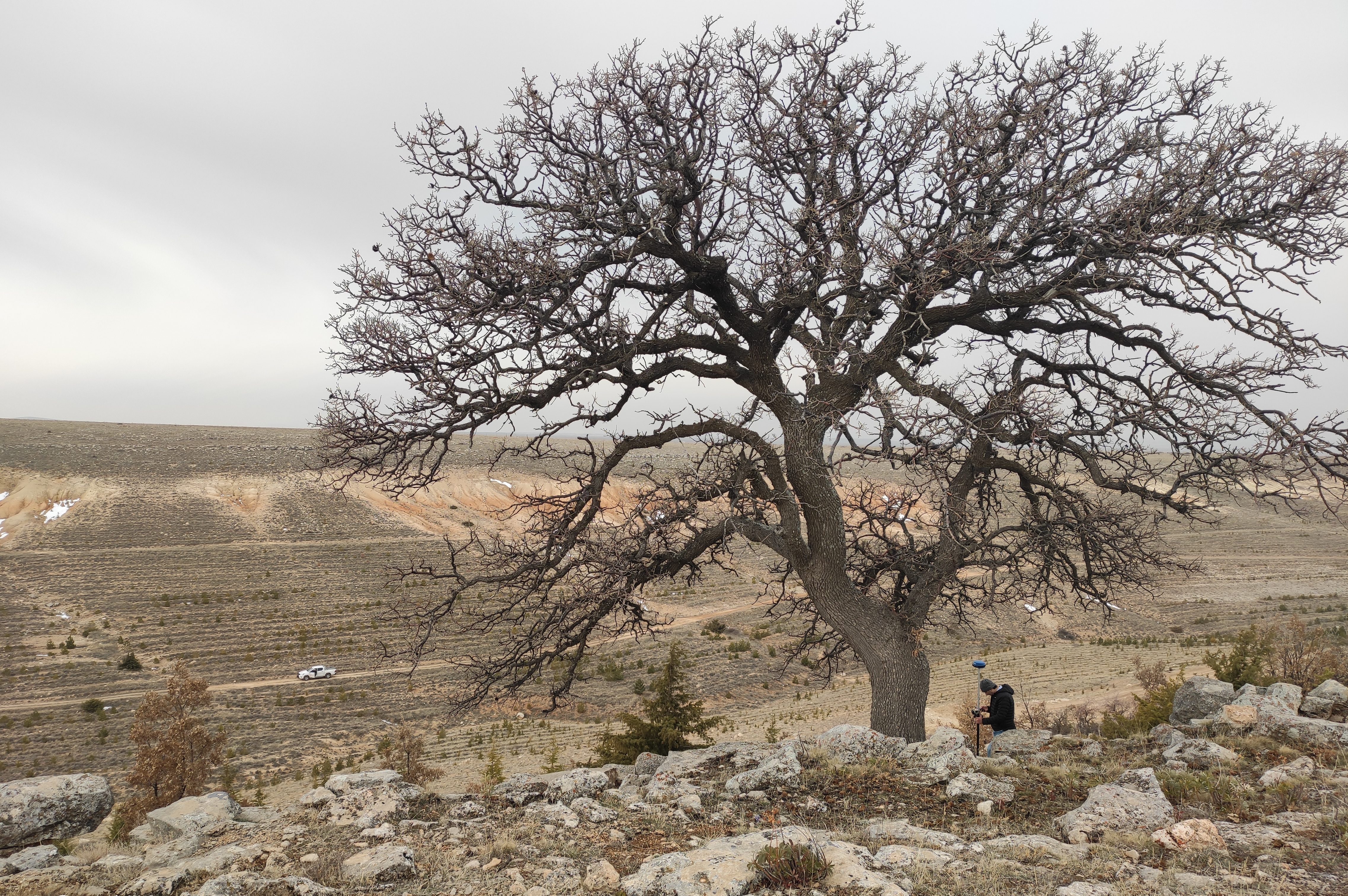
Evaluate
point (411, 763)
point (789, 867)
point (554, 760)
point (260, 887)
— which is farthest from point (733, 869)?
point (554, 760)

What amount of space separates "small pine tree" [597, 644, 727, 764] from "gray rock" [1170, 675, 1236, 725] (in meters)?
6.68

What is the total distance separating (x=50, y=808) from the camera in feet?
19.8

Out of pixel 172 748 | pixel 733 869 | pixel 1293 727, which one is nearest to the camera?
pixel 733 869

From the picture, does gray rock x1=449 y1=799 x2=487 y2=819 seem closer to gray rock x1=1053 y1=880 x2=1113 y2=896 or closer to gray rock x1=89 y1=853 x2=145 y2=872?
gray rock x1=89 y1=853 x2=145 y2=872

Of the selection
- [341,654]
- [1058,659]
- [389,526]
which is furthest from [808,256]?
[389,526]

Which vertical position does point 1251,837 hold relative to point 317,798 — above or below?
above

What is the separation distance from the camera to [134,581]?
3158 centimetres

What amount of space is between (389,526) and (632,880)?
43.0 meters

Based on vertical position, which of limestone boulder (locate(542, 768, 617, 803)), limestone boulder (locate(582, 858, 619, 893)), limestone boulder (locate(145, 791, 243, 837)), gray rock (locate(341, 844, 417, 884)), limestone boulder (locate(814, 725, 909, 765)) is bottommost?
limestone boulder (locate(145, 791, 243, 837))

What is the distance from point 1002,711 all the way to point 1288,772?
2.65 metres

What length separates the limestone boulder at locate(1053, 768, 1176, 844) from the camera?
4371mm

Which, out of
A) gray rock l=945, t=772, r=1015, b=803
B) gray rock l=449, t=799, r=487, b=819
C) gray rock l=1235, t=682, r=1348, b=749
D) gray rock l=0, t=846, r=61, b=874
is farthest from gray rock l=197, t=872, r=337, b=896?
gray rock l=1235, t=682, r=1348, b=749

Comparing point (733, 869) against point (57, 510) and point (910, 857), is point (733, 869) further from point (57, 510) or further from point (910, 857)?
point (57, 510)

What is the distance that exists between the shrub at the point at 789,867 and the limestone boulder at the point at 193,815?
4.13 m
